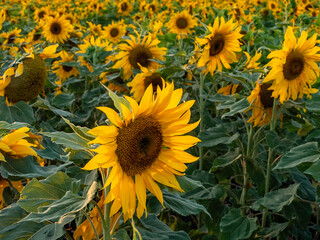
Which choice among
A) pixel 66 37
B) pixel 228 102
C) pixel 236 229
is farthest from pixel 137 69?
pixel 66 37

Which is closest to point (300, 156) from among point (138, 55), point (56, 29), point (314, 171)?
point (314, 171)

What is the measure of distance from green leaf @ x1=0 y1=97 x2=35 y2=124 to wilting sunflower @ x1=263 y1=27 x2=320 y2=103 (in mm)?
1028

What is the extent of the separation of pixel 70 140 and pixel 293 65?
50.9 inches

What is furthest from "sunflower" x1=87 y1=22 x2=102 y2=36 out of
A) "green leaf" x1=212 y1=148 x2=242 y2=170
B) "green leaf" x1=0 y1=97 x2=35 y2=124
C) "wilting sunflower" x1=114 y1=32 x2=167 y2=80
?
"green leaf" x1=0 y1=97 x2=35 y2=124

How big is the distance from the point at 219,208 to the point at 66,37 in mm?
2714

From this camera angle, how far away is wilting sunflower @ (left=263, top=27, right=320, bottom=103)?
195 centimetres

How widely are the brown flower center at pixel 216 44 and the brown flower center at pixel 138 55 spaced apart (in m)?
0.57

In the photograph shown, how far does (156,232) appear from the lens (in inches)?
48.4

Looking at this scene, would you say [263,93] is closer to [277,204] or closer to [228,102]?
[228,102]

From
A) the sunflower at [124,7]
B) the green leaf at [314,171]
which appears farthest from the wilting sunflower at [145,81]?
the sunflower at [124,7]

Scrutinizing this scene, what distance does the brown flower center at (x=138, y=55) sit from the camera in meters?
2.89

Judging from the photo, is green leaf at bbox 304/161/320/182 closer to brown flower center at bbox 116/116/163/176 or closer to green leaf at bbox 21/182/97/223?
brown flower center at bbox 116/116/163/176

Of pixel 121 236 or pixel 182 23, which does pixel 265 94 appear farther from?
pixel 182 23

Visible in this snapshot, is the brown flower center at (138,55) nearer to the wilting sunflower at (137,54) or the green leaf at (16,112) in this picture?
the wilting sunflower at (137,54)
